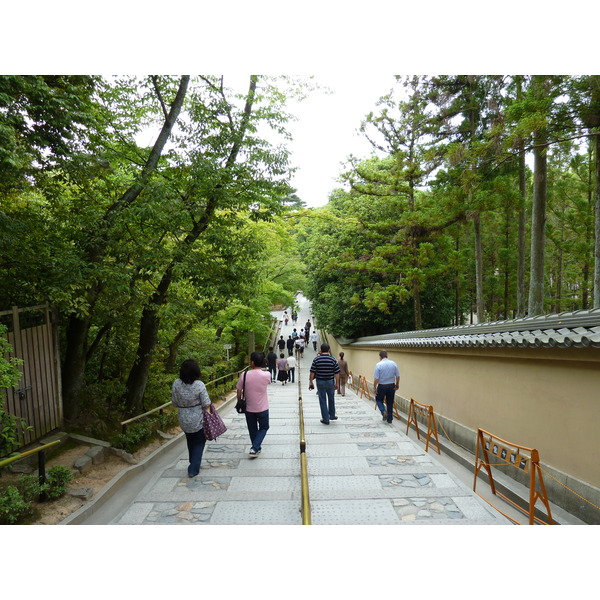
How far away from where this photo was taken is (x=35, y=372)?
645cm

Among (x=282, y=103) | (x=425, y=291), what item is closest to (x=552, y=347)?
(x=282, y=103)

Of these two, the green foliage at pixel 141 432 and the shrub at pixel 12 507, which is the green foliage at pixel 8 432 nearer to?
the shrub at pixel 12 507

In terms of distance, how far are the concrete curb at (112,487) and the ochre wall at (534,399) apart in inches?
209

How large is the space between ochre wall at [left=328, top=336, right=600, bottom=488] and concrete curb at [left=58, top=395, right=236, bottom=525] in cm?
531

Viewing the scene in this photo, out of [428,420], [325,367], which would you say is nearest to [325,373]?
[325,367]

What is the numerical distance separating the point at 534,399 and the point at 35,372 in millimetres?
7012

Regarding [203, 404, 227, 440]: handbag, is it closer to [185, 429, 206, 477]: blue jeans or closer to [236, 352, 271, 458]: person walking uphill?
[185, 429, 206, 477]: blue jeans

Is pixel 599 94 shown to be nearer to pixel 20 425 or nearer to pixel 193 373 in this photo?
pixel 193 373

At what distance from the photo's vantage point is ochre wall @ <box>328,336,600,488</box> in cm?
443

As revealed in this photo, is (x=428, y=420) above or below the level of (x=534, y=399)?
below

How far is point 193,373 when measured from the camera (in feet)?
19.2

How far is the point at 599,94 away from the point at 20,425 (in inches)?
436

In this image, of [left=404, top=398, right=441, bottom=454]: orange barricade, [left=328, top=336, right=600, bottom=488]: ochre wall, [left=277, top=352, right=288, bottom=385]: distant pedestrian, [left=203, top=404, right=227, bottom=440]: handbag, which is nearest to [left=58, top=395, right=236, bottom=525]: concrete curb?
[left=203, top=404, right=227, bottom=440]: handbag

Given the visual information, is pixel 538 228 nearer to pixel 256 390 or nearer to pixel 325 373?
pixel 325 373
